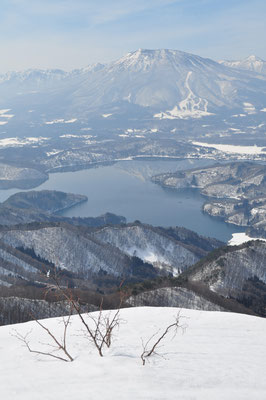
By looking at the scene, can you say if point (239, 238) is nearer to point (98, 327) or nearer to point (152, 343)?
point (98, 327)

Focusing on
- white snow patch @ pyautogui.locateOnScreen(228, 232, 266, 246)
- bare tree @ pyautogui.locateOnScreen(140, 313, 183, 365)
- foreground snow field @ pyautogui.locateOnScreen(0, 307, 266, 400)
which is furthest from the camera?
white snow patch @ pyautogui.locateOnScreen(228, 232, 266, 246)

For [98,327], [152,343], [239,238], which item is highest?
[152,343]

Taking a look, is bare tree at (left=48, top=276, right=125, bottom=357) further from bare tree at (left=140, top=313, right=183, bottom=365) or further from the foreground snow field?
bare tree at (left=140, top=313, right=183, bottom=365)

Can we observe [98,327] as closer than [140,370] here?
No

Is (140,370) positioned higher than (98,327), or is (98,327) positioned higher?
(140,370)

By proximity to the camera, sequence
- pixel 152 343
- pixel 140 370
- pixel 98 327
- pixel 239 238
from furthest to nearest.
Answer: pixel 239 238 < pixel 98 327 < pixel 152 343 < pixel 140 370

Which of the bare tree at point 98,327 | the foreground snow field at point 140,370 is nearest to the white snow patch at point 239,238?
the bare tree at point 98,327

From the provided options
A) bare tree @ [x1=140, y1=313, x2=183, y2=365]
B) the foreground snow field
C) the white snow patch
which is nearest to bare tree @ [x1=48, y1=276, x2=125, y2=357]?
the foreground snow field

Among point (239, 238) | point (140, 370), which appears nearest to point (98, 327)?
point (140, 370)

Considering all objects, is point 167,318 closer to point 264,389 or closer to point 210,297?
point 264,389

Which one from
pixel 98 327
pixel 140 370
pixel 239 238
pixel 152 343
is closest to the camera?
pixel 140 370
